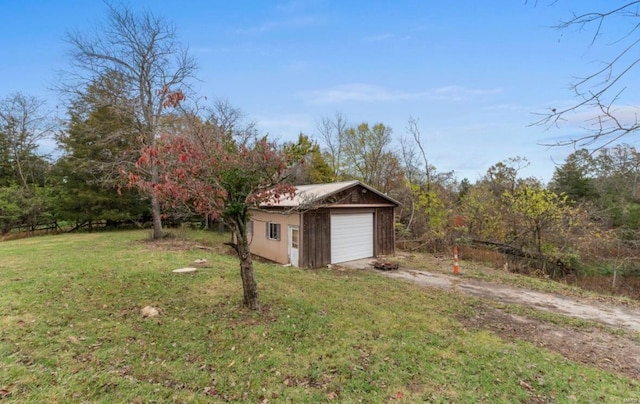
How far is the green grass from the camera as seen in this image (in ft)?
10.2

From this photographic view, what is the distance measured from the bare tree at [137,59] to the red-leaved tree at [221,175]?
8472mm

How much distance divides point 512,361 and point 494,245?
10.9 metres

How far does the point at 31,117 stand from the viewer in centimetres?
2042

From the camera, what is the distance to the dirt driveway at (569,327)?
13.8ft

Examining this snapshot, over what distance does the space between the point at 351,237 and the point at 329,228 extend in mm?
1229

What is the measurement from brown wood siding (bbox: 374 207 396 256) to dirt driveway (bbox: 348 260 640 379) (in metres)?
4.07

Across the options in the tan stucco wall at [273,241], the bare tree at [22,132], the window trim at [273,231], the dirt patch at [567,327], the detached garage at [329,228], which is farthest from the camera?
the bare tree at [22,132]

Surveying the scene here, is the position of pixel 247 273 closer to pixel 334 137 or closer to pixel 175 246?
pixel 175 246

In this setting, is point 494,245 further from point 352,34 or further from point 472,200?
point 352,34

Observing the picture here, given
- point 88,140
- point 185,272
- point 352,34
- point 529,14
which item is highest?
point 352,34

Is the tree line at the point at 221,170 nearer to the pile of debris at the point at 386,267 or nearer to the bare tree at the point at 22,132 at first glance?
the bare tree at the point at 22,132

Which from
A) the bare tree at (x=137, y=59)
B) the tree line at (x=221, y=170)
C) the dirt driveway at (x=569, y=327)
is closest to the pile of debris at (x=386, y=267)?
the dirt driveway at (x=569, y=327)

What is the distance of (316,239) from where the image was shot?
33.6 ft

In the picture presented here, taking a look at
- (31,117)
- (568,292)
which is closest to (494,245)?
(568,292)
